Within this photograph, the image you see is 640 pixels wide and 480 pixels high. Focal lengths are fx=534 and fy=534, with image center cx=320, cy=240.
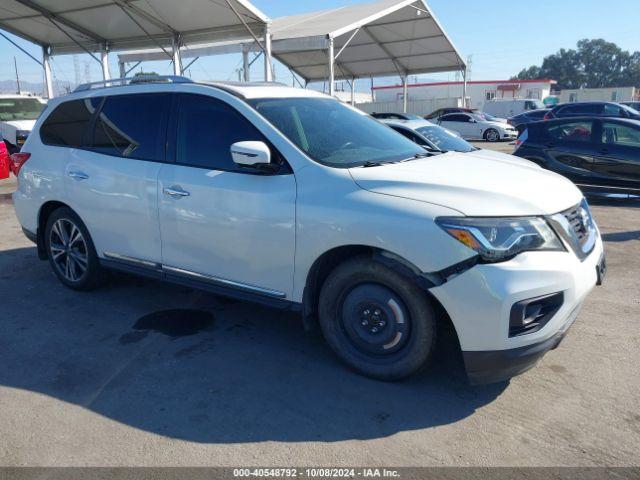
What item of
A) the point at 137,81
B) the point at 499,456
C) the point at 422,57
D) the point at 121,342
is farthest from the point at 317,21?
the point at 499,456

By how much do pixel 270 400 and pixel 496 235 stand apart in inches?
64.7

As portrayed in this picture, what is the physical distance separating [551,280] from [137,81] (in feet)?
12.2

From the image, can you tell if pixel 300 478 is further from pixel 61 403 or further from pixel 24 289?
pixel 24 289

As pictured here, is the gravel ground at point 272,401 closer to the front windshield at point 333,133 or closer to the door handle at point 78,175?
the door handle at point 78,175

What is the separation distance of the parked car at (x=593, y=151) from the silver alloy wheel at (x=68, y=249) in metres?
7.98

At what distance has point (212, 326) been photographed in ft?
14.3

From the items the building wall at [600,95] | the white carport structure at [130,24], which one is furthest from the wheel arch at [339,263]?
the building wall at [600,95]

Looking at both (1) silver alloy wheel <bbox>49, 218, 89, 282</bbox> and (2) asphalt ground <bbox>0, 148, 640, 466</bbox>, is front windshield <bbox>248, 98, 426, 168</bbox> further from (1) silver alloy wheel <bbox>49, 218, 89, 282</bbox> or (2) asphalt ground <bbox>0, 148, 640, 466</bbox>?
(1) silver alloy wheel <bbox>49, 218, 89, 282</bbox>

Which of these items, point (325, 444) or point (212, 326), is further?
point (212, 326)

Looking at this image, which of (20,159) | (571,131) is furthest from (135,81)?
(571,131)

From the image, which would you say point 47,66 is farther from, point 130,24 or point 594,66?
point 594,66

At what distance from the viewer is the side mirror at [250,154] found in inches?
135

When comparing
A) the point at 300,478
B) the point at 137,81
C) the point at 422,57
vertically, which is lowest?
the point at 300,478

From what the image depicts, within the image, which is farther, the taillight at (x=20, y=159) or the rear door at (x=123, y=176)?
the taillight at (x=20, y=159)
